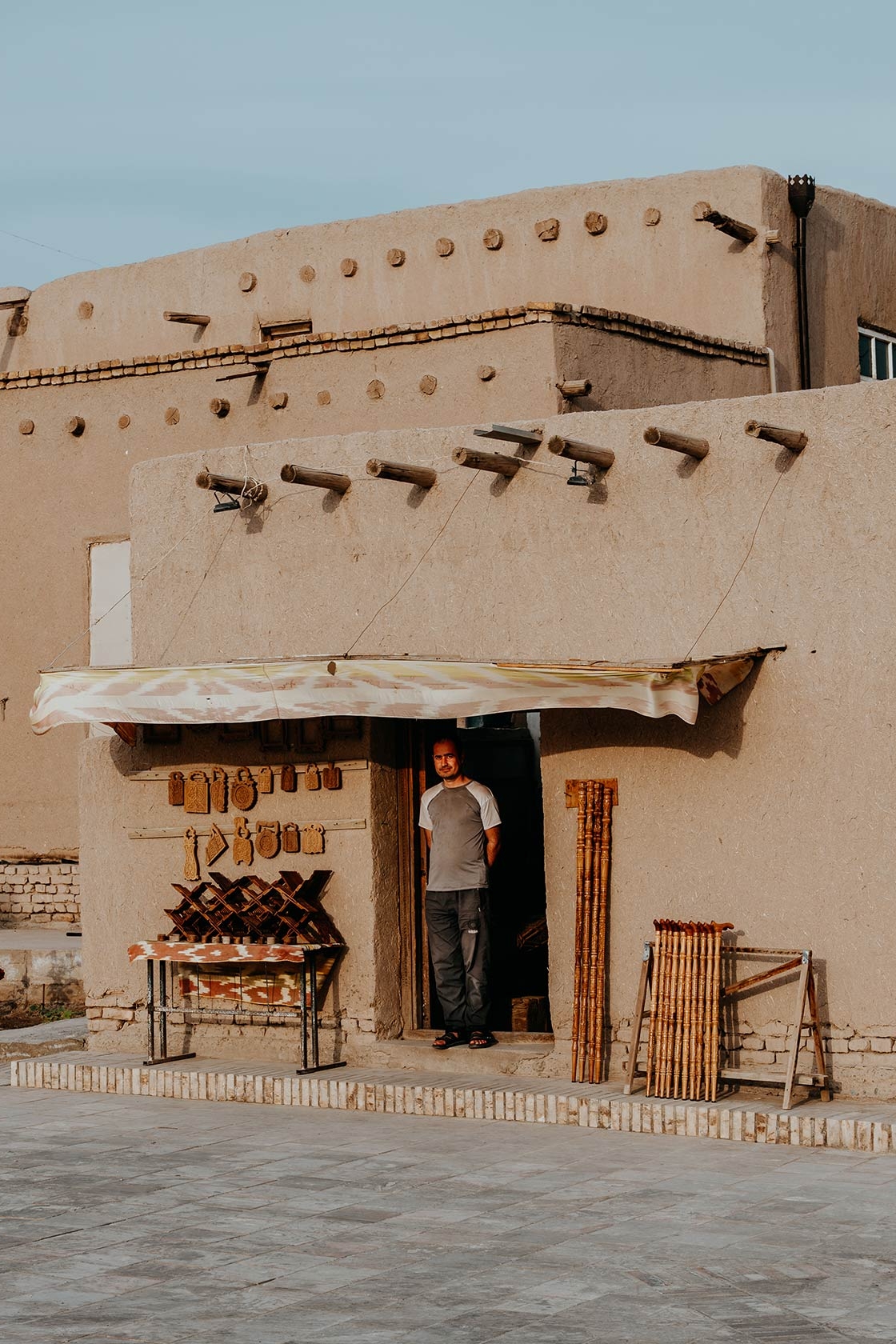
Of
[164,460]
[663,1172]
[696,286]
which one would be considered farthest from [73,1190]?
[696,286]

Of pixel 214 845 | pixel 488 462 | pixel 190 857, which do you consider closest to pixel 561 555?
pixel 488 462

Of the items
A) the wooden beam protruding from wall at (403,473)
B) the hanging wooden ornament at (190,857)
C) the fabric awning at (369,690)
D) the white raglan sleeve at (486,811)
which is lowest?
the hanging wooden ornament at (190,857)

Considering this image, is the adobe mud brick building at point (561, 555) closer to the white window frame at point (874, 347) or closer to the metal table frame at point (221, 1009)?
the white window frame at point (874, 347)

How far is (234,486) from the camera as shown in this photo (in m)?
11.2

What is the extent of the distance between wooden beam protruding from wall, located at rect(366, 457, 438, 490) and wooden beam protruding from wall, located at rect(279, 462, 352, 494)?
0.75 feet

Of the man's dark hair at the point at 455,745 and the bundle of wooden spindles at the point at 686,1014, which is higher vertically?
the man's dark hair at the point at 455,745

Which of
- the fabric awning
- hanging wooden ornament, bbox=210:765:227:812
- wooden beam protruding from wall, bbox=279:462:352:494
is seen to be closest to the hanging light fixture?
the fabric awning

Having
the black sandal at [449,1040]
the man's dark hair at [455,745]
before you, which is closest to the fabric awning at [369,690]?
the man's dark hair at [455,745]

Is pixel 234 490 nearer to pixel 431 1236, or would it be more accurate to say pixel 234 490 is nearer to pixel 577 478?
pixel 577 478

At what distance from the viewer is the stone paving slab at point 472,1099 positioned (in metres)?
8.57

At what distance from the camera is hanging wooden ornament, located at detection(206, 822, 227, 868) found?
1130 centimetres

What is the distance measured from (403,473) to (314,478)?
63cm

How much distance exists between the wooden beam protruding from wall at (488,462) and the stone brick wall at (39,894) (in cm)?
950

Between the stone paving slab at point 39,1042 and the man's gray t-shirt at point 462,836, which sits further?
the stone paving slab at point 39,1042
